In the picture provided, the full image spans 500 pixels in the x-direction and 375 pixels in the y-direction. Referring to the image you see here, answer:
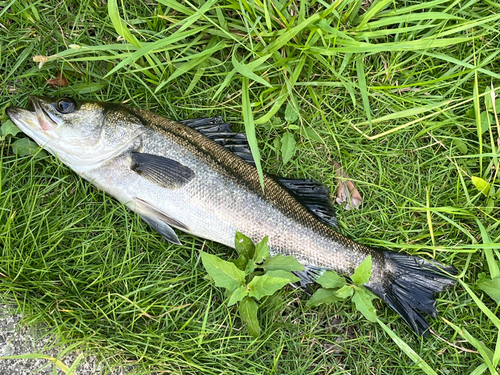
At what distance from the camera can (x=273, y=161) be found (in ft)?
10.1

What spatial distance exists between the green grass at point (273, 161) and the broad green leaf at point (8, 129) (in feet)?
0.39

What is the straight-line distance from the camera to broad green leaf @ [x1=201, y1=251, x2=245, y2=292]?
8.27ft

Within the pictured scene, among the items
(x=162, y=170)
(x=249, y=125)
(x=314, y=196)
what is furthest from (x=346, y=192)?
(x=162, y=170)

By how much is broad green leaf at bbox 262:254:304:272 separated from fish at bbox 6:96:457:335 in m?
0.13

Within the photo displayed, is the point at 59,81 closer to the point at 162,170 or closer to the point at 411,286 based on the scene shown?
the point at 162,170

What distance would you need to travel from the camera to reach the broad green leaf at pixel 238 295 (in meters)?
2.54

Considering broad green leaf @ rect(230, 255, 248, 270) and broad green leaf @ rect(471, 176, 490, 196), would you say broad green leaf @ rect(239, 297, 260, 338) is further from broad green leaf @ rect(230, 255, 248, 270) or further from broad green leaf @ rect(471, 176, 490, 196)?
broad green leaf @ rect(471, 176, 490, 196)

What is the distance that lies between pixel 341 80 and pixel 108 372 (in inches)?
111

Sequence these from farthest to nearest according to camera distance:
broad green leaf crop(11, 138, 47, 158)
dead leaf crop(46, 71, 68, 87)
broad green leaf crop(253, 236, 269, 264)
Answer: dead leaf crop(46, 71, 68, 87)
broad green leaf crop(11, 138, 47, 158)
broad green leaf crop(253, 236, 269, 264)

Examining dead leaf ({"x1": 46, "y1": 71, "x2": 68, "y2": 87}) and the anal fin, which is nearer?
the anal fin

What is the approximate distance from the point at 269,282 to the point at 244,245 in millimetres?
327

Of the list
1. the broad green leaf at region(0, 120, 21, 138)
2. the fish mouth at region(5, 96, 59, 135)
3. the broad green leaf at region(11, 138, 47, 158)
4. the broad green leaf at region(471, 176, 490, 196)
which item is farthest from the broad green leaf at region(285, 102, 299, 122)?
the broad green leaf at region(0, 120, 21, 138)

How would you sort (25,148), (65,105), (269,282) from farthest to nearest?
(25,148)
(65,105)
(269,282)

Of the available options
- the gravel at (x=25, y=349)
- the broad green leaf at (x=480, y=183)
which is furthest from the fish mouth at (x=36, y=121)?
the broad green leaf at (x=480, y=183)
